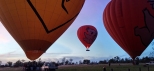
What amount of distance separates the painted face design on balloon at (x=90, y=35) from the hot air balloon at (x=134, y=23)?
43.2 feet

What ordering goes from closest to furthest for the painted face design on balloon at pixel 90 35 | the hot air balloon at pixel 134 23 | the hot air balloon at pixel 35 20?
the hot air balloon at pixel 35 20
the hot air balloon at pixel 134 23
the painted face design on balloon at pixel 90 35

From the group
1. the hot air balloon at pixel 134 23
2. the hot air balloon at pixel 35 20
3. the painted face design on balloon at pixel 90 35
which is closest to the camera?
the hot air balloon at pixel 35 20

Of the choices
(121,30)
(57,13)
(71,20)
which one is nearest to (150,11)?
(121,30)

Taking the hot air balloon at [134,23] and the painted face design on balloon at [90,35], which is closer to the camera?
the hot air balloon at [134,23]

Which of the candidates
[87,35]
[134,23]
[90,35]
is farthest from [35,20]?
[90,35]

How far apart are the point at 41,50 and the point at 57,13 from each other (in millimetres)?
2853

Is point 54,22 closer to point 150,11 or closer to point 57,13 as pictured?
point 57,13

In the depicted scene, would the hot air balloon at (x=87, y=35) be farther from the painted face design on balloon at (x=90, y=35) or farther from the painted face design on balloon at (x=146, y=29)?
the painted face design on balloon at (x=146, y=29)

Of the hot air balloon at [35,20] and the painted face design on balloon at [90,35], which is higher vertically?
the painted face design on balloon at [90,35]

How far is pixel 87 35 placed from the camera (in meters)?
37.3

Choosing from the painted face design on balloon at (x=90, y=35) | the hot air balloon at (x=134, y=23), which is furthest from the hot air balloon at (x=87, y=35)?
the hot air balloon at (x=134, y=23)

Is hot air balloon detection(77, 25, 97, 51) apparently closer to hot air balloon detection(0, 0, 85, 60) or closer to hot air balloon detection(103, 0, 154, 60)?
hot air balloon detection(103, 0, 154, 60)

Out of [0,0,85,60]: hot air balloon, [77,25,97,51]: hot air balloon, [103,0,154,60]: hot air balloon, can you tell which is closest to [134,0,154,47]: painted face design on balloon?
A: [103,0,154,60]: hot air balloon

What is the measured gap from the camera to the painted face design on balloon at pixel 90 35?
1465 inches
